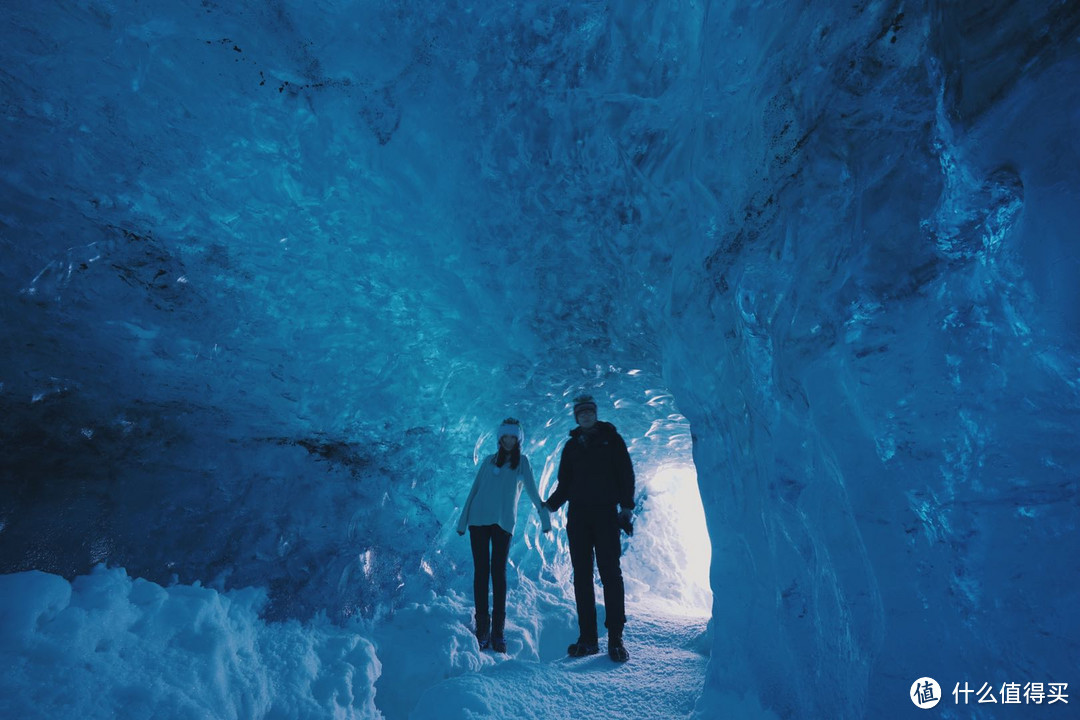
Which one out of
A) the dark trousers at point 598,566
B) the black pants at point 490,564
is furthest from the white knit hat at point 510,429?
the dark trousers at point 598,566

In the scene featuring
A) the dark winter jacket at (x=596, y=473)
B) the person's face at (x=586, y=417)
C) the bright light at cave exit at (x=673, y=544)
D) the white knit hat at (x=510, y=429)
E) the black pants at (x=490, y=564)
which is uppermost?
the person's face at (x=586, y=417)

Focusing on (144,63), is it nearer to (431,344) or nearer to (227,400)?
(227,400)

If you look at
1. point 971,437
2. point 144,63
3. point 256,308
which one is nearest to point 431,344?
point 256,308

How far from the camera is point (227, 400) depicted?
4.21 m

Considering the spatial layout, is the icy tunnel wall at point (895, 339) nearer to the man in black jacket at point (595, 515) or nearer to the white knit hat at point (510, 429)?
the man in black jacket at point (595, 515)

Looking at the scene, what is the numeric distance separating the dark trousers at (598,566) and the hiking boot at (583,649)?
0.08ft

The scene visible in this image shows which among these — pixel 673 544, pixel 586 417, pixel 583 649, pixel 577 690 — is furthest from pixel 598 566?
pixel 673 544

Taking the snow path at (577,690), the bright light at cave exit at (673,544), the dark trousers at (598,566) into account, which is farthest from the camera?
the bright light at cave exit at (673,544)

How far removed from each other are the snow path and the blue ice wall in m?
0.34

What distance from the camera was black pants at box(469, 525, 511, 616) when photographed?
3.68 metres

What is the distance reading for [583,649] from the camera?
11.0 ft

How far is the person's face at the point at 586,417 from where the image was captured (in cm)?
385

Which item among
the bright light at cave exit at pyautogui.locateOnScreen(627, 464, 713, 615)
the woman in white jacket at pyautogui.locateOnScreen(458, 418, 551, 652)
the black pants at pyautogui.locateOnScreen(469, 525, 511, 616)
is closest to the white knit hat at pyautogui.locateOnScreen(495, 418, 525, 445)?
the woman in white jacket at pyautogui.locateOnScreen(458, 418, 551, 652)

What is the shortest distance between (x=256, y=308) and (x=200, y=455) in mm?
1288
